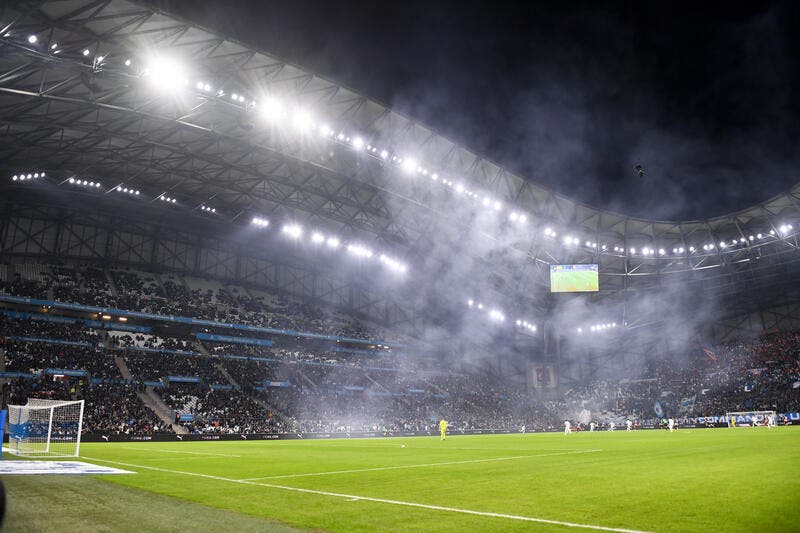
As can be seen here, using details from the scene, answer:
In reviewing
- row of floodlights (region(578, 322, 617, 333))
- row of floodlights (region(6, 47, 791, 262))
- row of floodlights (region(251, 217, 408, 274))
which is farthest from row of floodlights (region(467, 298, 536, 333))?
row of floodlights (region(6, 47, 791, 262))

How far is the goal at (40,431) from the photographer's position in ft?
61.4

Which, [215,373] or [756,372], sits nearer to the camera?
[215,373]

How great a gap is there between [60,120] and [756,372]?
6278cm

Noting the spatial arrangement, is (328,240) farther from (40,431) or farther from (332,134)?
(40,431)

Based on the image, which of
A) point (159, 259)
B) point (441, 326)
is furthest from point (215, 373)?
point (441, 326)

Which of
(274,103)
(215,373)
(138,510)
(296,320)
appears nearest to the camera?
(138,510)

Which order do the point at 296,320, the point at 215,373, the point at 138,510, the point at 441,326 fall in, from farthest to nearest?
the point at 441,326
the point at 296,320
the point at 215,373
the point at 138,510

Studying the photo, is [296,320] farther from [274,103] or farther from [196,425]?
[274,103]

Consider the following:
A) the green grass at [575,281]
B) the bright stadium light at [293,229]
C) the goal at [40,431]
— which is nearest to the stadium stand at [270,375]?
the goal at [40,431]

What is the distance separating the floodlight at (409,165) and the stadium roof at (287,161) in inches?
3.1

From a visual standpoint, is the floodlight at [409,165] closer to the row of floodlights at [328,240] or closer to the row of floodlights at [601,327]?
the row of floodlights at [328,240]

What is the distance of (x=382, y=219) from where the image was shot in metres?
46.2

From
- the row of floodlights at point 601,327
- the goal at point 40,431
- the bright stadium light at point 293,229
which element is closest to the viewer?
the goal at point 40,431

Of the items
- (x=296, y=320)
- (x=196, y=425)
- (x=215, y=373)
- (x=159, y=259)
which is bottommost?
(x=196, y=425)
